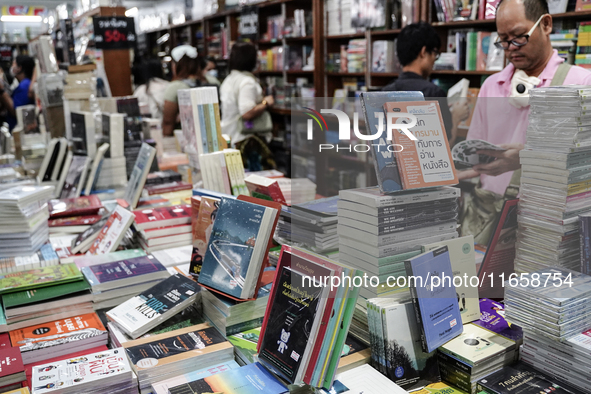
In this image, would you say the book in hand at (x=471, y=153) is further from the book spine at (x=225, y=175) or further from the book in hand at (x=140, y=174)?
the book in hand at (x=140, y=174)

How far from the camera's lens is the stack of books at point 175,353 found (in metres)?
1.33

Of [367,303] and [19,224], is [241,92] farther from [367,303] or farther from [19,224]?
[367,303]

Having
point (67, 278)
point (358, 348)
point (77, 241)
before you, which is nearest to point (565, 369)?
point (358, 348)

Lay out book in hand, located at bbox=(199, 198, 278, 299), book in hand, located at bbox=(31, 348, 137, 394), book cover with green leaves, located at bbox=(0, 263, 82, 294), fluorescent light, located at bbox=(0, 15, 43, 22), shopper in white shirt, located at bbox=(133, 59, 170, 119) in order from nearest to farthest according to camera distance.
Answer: book in hand, located at bbox=(31, 348, 137, 394), book in hand, located at bbox=(199, 198, 278, 299), book cover with green leaves, located at bbox=(0, 263, 82, 294), shopper in white shirt, located at bbox=(133, 59, 170, 119), fluorescent light, located at bbox=(0, 15, 43, 22)

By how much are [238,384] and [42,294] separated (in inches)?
38.5

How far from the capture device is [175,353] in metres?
1.41

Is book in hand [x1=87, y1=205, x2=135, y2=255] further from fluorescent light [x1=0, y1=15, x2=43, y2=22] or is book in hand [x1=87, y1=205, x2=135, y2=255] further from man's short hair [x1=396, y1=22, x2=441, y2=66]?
fluorescent light [x1=0, y1=15, x2=43, y2=22]

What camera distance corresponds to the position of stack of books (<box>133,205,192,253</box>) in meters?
2.31

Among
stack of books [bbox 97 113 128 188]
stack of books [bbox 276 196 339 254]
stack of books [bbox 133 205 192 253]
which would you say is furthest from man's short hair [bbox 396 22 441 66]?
stack of books [bbox 97 113 128 188]

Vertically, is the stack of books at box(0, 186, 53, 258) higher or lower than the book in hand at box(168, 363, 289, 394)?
higher

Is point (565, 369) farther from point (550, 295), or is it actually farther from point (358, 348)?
point (358, 348)

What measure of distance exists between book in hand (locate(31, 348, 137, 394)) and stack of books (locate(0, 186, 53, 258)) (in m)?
1.06

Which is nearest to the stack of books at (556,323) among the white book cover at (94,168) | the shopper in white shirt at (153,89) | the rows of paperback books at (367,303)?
the rows of paperback books at (367,303)

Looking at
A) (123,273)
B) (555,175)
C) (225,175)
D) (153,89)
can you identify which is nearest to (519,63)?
(555,175)
